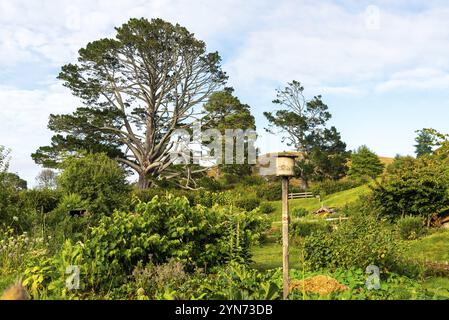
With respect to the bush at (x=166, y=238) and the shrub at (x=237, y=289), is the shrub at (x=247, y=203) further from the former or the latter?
the shrub at (x=237, y=289)

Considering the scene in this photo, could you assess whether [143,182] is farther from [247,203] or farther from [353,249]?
[353,249]

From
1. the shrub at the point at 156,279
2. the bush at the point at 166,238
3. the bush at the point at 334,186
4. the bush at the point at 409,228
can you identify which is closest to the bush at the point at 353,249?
the bush at the point at 166,238

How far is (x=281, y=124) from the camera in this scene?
47781mm

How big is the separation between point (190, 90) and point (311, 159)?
15212 millimetres

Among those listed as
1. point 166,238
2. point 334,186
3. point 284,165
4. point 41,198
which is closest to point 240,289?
point 284,165

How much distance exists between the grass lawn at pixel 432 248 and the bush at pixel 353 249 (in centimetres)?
306

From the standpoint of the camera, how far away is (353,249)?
8414mm

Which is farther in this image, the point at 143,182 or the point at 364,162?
the point at 364,162

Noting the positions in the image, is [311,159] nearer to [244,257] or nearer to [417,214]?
[417,214]

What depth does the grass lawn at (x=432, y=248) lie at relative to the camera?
39.3ft

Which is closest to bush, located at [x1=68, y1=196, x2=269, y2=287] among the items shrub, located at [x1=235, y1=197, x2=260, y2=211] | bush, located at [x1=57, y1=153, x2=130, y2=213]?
bush, located at [x1=57, y1=153, x2=130, y2=213]

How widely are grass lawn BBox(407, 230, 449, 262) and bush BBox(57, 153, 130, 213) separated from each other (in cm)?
894

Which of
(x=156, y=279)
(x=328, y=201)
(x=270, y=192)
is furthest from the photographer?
(x=270, y=192)

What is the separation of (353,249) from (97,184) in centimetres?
1046
